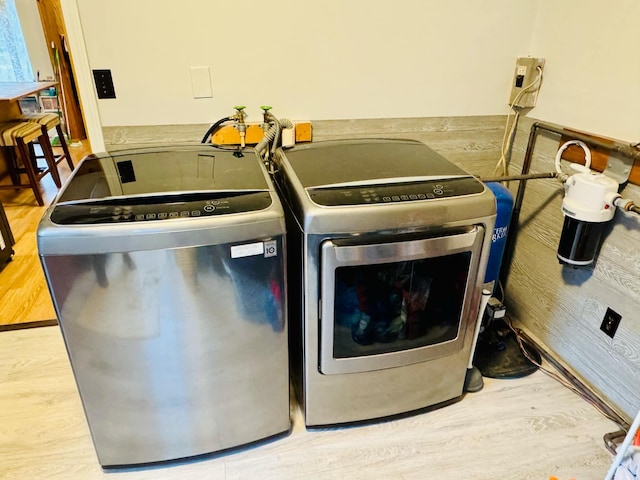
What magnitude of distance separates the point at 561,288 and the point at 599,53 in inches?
37.1

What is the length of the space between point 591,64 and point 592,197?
53 cm

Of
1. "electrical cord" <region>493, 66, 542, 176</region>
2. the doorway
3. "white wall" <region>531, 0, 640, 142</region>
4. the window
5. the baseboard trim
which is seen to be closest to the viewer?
"white wall" <region>531, 0, 640, 142</region>

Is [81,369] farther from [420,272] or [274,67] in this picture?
[274,67]

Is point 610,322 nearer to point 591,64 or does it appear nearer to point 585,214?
point 585,214

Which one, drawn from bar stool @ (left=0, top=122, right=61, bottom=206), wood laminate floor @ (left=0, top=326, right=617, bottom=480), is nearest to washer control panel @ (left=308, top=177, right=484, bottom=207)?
wood laminate floor @ (left=0, top=326, right=617, bottom=480)

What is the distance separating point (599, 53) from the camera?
1.68 m

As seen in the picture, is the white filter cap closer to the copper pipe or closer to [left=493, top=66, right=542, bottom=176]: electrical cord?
the copper pipe

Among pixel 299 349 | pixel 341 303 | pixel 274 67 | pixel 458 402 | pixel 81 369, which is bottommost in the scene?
pixel 458 402

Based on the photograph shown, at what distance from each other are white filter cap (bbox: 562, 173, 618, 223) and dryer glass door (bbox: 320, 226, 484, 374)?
469mm

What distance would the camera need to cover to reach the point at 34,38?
546cm

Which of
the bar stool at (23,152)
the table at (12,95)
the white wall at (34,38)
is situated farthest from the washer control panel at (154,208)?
the white wall at (34,38)

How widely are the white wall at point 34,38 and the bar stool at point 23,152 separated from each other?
7.15ft

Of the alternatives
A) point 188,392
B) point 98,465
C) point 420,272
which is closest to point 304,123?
point 420,272

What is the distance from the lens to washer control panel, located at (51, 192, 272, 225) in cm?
117
